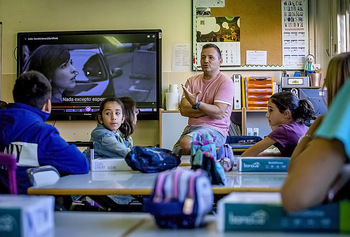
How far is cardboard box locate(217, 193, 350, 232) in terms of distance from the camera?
2.94 feet

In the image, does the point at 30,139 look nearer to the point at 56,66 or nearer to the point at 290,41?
the point at 56,66

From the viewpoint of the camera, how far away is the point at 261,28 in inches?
213

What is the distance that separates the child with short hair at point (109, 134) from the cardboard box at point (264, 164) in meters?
0.88

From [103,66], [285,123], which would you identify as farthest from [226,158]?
[103,66]

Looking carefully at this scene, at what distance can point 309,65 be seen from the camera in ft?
17.4

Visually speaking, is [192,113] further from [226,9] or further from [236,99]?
[226,9]

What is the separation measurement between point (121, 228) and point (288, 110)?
2.16 meters

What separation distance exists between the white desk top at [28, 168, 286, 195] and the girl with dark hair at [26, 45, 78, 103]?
3538 mm

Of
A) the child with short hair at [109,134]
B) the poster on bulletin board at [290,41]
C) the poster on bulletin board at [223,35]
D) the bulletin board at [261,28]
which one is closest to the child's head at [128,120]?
the child with short hair at [109,134]

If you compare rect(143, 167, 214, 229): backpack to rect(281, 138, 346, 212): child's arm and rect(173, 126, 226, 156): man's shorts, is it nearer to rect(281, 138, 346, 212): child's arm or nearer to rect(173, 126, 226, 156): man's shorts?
rect(281, 138, 346, 212): child's arm

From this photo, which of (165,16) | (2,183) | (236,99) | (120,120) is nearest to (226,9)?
(165,16)

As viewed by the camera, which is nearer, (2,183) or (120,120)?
(2,183)

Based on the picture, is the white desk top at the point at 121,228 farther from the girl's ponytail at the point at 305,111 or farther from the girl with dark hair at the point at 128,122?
the girl with dark hair at the point at 128,122

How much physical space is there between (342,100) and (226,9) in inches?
186
